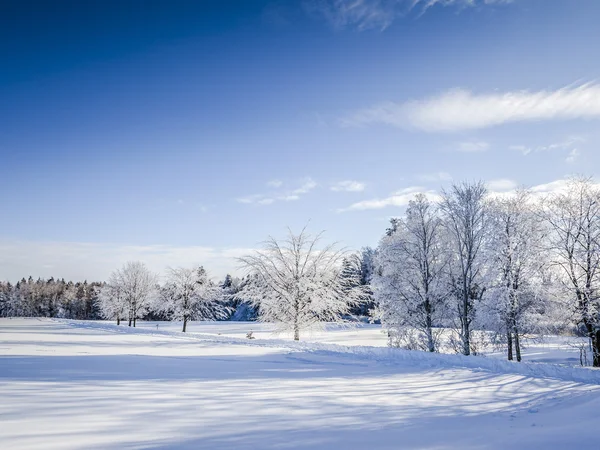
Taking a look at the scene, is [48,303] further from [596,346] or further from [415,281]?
[596,346]

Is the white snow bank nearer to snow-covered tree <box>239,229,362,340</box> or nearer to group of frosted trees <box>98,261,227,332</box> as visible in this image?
snow-covered tree <box>239,229,362,340</box>

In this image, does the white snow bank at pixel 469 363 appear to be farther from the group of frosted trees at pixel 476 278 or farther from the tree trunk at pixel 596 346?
the tree trunk at pixel 596 346

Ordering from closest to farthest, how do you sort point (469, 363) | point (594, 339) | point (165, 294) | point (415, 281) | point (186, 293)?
1. point (469, 363)
2. point (594, 339)
3. point (415, 281)
4. point (186, 293)
5. point (165, 294)

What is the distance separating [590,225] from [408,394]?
62.7 ft

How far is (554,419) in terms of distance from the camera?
21.1 feet

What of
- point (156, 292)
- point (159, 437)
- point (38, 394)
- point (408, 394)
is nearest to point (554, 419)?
point (408, 394)

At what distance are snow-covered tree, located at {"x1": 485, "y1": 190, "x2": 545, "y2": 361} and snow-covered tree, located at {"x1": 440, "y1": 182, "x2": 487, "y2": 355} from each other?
2.24ft

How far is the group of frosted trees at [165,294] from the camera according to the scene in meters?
45.8

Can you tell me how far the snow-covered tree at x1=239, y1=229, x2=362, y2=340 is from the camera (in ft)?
86.8

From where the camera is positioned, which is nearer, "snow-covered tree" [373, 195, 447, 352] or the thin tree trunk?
the thin tree trunk

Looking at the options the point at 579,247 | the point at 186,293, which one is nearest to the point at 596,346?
the point at 579,247

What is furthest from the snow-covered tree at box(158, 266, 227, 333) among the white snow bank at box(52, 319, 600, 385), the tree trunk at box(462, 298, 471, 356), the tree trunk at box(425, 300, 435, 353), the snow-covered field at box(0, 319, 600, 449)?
the snow-covered field at box(0, 319, 600, 449)

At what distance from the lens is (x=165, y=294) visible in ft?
160

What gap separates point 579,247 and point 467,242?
6.09 m
